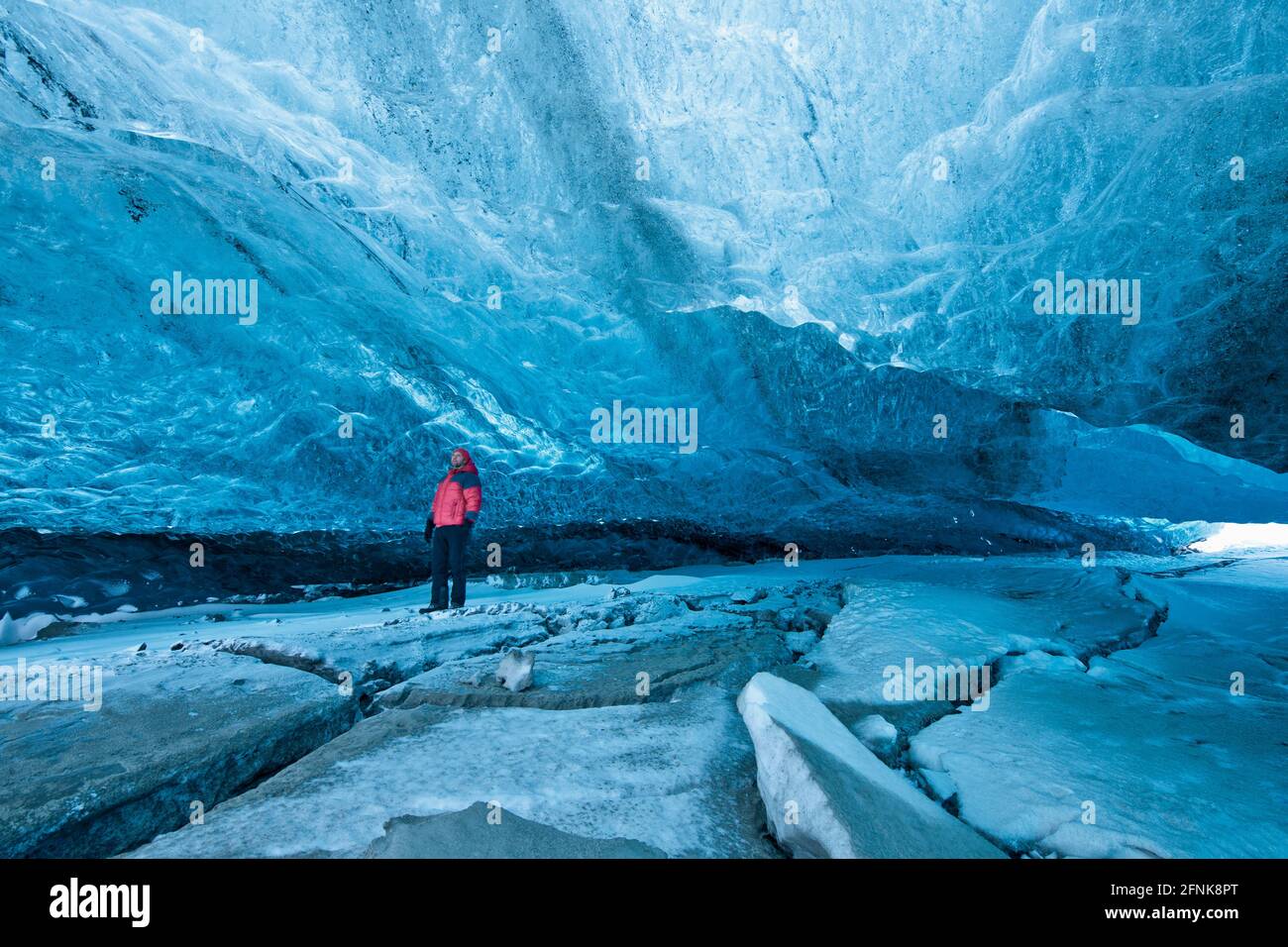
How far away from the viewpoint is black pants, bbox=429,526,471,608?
4.90 m

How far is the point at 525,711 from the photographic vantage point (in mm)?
2197

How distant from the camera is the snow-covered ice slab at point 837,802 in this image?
124cm

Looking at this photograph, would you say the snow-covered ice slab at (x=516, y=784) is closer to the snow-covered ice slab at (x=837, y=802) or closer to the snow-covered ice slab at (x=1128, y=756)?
the snow-covered ice slab at (x=837, y=802)

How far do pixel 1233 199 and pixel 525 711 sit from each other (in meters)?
7.45

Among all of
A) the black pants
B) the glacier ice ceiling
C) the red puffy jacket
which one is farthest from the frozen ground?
the glacier ice ceiling

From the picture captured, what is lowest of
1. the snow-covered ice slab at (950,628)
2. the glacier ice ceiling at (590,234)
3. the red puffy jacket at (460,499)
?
the snow-covered ice slab at (950,628)

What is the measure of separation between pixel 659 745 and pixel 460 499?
3.61 meters

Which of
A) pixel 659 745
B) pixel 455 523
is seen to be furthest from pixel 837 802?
pixel 455 523

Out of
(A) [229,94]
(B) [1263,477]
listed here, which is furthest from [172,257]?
(B) [1263,477]

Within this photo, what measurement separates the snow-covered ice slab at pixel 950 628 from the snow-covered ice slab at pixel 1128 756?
0.73ft

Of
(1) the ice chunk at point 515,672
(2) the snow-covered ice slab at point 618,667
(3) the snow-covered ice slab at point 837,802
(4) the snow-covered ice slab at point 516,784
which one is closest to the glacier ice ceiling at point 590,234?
(2) the snow-covered ice slab at point 618,667

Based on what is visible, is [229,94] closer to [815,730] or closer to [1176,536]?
[815,730]

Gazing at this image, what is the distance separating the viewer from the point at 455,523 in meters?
5.00

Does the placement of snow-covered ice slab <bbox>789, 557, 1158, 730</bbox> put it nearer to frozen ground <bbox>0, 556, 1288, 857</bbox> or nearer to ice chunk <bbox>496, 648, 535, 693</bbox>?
frozen ground <bbox>0, 556, 1288, 857</bbox>
